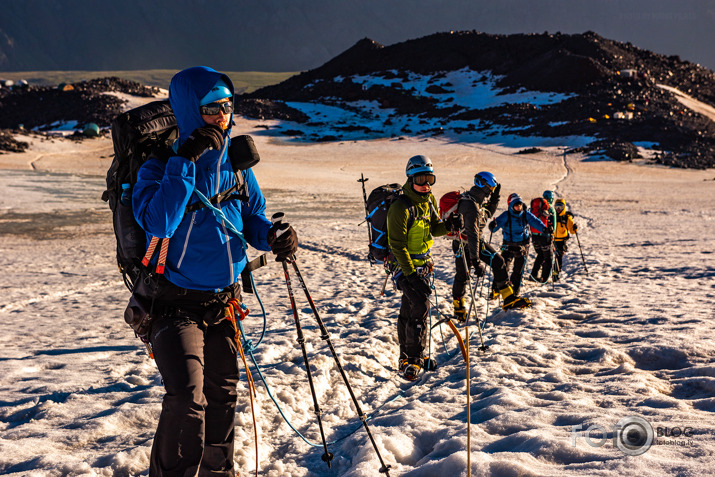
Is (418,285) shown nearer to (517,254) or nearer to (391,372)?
(391,372)

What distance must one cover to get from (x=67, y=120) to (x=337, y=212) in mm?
51764

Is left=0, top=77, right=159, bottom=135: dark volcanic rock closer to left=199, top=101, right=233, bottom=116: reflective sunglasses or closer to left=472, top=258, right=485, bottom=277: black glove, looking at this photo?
left=472, top=258, right=485, bottom=277: black glove

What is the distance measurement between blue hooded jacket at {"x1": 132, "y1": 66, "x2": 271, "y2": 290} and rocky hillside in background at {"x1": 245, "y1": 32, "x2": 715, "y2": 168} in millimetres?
45075

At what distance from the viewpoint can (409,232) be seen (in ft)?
18.1

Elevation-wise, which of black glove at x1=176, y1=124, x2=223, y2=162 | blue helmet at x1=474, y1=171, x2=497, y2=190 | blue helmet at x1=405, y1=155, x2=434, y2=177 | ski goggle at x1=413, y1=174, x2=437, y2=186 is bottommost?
blue helmet at x1=474, y1=171, x2=497, y2=190

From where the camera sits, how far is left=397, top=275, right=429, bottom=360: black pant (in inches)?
221

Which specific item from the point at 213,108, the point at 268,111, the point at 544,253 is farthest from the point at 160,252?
the point at 268,111

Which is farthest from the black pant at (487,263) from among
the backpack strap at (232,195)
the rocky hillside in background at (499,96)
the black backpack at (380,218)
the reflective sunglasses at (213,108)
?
the rocky hillside in background at (499,96)

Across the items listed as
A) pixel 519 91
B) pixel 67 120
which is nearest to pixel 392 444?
pixel 67 120

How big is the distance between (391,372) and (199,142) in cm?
400

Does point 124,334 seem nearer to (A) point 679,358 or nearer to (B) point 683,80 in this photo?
(A) point 679,358

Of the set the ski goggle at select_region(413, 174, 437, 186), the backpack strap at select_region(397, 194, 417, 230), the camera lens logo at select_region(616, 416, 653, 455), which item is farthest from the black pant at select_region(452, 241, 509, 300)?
the camera lens logo at select_region(616, 416, 653, 455)

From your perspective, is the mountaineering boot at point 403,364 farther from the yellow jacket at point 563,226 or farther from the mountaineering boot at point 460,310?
the yellow jacket at point 563,226

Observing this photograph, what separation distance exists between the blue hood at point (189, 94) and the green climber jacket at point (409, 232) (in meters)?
2.74
